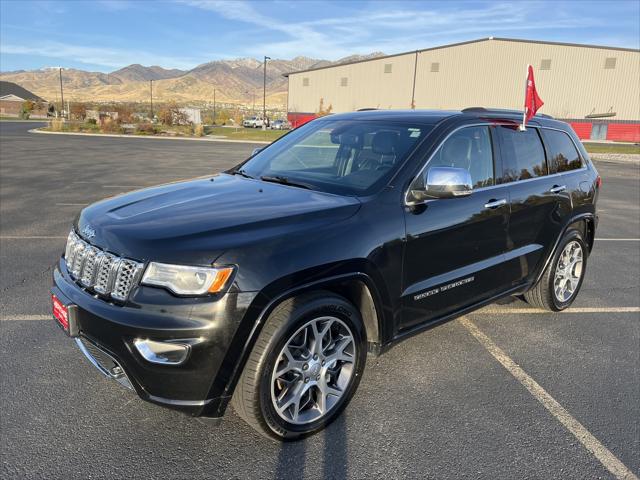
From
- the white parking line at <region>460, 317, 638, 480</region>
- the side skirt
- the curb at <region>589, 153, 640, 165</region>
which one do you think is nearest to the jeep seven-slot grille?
the side skirt

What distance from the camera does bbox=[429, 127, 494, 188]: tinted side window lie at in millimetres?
3582

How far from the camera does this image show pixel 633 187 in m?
16.8

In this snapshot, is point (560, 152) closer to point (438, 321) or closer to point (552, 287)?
point (552, 287)

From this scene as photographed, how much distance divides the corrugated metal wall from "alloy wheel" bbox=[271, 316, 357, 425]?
55.3 meters

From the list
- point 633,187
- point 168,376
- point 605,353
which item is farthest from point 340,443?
point 633,187

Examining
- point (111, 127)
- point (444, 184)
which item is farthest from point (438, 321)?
point (111, 127)

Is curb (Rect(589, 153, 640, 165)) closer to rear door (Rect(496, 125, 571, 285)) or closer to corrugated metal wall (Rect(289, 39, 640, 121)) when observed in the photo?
corrugated metal wall (Rect(289, 39, 640, 121))

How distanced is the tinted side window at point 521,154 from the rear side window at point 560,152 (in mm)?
157

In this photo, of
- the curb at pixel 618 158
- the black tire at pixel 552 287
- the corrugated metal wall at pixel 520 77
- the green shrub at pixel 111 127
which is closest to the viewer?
the black tire at pixel 552 287

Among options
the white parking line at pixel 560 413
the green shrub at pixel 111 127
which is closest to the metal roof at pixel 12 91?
the green shrub at pixel 111 127

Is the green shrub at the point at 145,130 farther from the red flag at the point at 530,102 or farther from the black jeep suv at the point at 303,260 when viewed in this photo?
the red flag at the point at 530,102

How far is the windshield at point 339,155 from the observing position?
3391 millimetres

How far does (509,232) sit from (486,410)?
146cm

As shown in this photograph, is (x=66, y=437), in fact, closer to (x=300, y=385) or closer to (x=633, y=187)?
(x=300, y=385)
